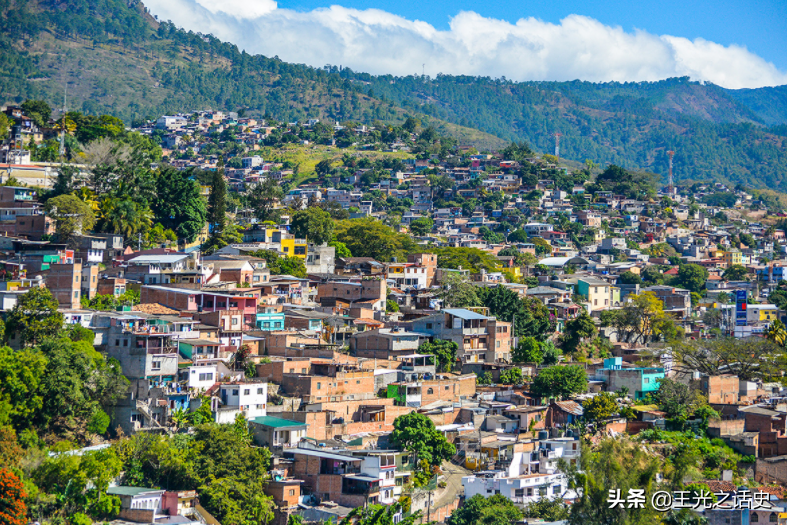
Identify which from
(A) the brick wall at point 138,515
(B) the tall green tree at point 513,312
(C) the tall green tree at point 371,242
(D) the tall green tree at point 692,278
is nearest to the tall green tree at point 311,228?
(C) the tall green tree at point 371,242

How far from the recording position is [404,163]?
306 ft

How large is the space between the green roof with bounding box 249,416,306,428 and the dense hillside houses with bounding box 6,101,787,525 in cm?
12

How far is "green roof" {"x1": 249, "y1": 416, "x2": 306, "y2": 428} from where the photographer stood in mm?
27883

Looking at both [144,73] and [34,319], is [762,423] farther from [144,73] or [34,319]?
[144,73]

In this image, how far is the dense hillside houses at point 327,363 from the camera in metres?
25.3

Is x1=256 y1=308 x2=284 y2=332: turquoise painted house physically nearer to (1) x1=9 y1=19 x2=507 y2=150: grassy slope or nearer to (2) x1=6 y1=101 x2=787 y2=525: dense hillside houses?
(2) x1=6 y1=101 x2=787 y2=525: dense hillside houses

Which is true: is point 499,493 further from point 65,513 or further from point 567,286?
point 567,286

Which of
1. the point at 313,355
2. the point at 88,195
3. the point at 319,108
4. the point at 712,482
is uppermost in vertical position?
the point at 319,108

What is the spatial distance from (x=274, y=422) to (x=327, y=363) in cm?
421

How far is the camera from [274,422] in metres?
28.2

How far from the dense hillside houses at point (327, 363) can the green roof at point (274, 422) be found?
12cm

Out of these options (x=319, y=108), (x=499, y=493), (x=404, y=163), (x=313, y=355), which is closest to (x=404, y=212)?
(x=404, y=163)

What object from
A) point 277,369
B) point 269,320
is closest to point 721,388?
point 269,320

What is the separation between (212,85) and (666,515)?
433 feet
